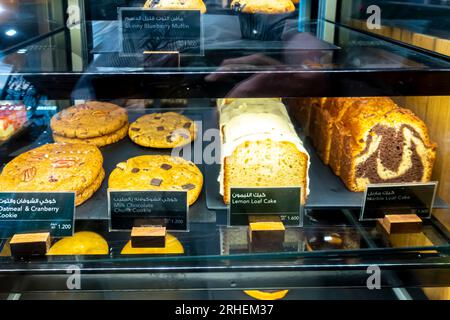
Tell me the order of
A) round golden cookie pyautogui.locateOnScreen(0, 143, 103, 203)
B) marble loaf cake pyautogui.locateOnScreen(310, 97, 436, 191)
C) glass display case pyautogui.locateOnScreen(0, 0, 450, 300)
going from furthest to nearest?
marble loaf cake pyautogui.locateOnScreen(310, 97, 436, 191), round golden cookie pyautogui.locateOnScreen(0, 143, 103, 203), glass display case pyautogui.locateOnScreen(0, 0, 450, 300)

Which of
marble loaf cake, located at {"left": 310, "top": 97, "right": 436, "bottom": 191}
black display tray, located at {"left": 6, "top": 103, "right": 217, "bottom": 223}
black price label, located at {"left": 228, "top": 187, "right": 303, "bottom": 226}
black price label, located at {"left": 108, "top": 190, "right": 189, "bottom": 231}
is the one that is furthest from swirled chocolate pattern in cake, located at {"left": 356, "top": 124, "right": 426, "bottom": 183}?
black price label, located at {"left": 108, "top": 190, "right": 189, "bottom": 231}

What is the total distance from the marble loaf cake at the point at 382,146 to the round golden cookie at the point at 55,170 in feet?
2.76

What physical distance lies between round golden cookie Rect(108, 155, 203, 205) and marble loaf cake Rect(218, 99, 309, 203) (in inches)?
3.9

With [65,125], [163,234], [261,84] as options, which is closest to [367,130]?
[261,84]

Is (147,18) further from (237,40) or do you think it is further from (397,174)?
(397,174)

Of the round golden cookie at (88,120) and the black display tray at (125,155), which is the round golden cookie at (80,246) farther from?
the round golden cookie at (88,120)

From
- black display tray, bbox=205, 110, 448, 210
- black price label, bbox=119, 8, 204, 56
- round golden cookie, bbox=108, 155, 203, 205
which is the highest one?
black price label, bbox=119, 8, 204, 56

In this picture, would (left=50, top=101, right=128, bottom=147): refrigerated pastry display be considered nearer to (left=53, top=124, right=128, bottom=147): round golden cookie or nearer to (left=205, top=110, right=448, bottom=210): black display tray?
(left=53, top=124, right=128, bottom=147): round golden cookie

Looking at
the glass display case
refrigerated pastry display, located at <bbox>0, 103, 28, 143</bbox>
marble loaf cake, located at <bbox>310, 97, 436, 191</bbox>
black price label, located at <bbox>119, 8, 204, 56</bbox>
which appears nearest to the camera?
the glass display case

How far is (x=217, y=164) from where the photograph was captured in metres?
1.62

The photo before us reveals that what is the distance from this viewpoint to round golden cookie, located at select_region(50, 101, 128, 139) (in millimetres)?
1660

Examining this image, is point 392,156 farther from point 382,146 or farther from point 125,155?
point 125,155

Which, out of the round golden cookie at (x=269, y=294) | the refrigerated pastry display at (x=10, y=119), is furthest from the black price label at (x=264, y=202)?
the refrigerated pastry display at (x=10, y=119)

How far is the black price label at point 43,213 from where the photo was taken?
1106 mm
